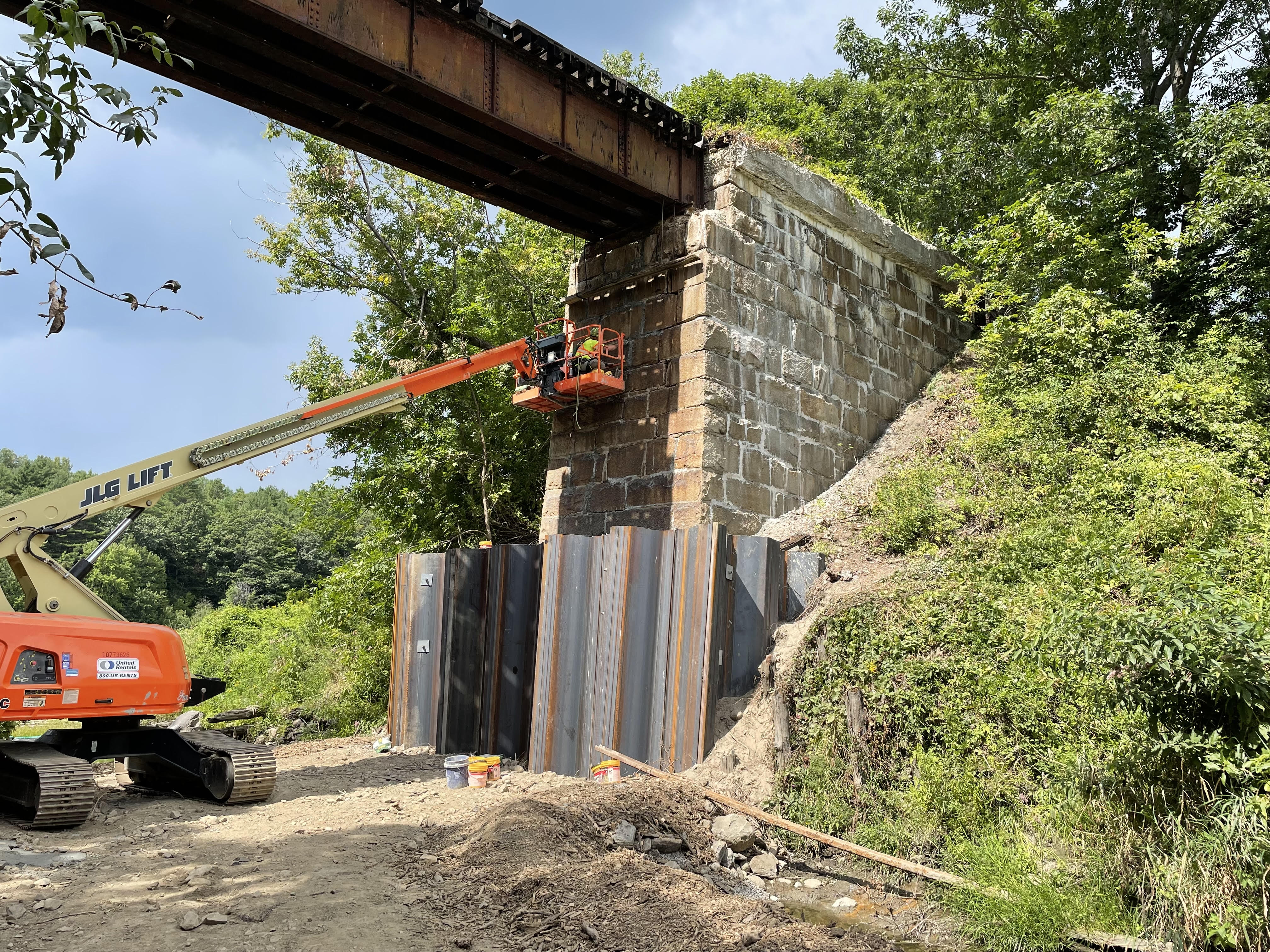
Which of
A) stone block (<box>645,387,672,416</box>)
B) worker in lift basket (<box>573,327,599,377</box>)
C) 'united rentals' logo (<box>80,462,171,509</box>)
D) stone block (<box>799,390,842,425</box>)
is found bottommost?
'united rentals' logo (<box>80,462,171,509</box>)

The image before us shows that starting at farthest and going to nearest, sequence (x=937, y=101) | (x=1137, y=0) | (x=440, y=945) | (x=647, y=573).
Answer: (x=937, y=101), (x=1137, y=0), (x=647, y=573), (x=440, y=945)

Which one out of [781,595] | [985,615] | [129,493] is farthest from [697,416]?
[129,493]

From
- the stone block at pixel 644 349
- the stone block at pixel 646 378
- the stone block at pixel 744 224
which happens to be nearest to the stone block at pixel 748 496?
the stone block at pixel 646 378

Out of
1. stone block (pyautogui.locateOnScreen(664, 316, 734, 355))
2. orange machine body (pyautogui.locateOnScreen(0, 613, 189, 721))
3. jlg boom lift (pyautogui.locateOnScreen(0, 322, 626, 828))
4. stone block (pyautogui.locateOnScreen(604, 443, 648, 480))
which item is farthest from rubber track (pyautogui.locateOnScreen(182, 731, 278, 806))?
stone block (pyautogui.locateOnScreen(664, 316, 734, 355))

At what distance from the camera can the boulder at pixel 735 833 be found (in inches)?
276

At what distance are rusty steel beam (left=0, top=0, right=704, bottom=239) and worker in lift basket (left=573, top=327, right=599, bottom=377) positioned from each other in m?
1.79

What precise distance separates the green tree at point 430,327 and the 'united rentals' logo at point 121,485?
8093mm

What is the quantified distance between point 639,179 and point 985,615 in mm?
7011

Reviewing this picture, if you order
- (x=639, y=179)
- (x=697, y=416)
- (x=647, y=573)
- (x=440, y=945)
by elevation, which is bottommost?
(x=440, y=945)

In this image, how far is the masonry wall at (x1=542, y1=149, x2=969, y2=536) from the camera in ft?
37.8

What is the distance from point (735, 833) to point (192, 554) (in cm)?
8044

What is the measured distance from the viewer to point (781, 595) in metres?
9.22

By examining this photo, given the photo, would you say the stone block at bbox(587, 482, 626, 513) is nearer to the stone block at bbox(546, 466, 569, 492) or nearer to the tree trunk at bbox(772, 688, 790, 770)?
the stone block at bbox(546, 466, 569, 492)

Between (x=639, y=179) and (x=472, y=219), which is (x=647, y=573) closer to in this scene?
(x=639, y=179)
